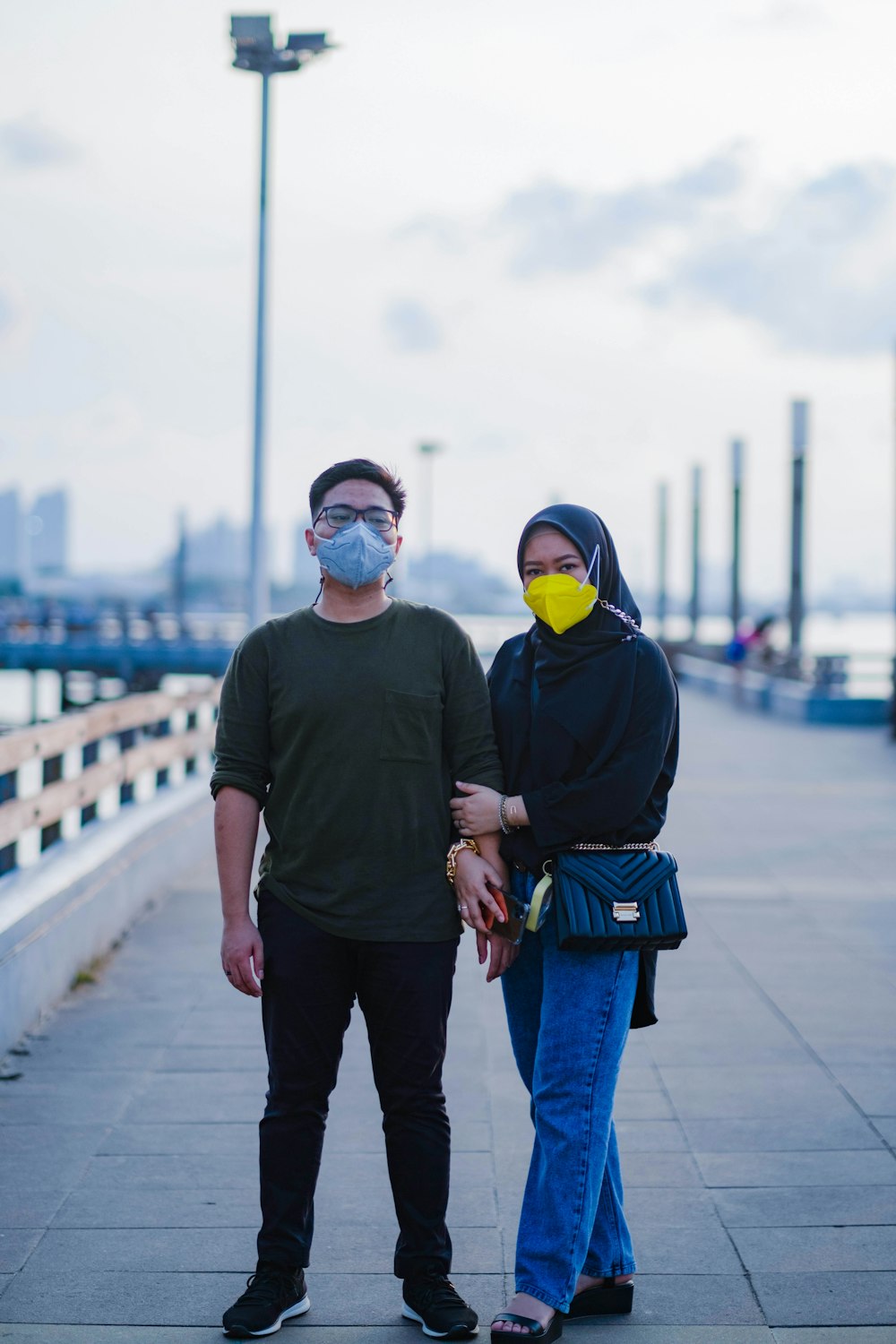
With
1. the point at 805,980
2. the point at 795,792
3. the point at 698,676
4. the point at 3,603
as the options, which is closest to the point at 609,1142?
the point at 805,980

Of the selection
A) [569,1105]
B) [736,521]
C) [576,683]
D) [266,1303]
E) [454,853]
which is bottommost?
[266,1303]

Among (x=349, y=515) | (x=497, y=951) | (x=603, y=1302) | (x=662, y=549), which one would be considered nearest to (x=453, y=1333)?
(x=603, y=1302)

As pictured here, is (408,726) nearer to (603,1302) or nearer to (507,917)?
(507,917)

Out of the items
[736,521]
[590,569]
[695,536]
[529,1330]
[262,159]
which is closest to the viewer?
[529,1330]

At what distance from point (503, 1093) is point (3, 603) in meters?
80.0

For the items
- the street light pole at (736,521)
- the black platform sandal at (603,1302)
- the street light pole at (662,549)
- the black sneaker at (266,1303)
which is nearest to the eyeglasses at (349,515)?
the black sneaker at (266,1303)

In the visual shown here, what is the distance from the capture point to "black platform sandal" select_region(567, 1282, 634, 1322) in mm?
3389

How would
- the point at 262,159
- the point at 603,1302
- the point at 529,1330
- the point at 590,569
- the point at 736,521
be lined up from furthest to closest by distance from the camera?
the point at 736,521 → the point at 262,159 → the point at 603,1302 → the point at 590,569 → the point at 529,1330

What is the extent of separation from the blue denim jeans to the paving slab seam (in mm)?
1642

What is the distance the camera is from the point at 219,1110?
4.92 m

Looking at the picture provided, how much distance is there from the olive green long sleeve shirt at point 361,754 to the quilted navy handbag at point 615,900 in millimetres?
268

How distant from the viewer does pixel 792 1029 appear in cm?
592

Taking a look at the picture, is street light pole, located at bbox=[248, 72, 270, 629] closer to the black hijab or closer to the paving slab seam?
the paving slab seam

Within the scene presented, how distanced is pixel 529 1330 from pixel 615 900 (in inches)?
35.5
